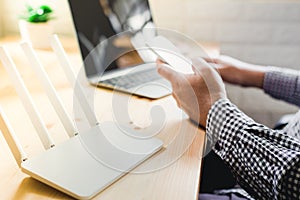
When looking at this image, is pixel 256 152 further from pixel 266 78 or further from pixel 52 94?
pixel 266 78

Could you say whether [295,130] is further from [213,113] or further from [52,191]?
[52,191]

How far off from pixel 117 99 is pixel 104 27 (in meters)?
0.21

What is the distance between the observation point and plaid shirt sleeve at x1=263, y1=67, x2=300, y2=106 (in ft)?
3.72

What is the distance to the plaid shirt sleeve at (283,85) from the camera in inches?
44.6

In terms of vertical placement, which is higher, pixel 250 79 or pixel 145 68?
pixel 145 68

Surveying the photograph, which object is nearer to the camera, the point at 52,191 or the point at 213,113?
the point at 52,191

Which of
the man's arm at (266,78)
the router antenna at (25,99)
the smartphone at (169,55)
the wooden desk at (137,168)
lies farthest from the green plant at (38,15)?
the router antenna at (25,99)

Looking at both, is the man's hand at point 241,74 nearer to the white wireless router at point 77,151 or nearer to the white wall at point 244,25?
the white wall at point 244,25

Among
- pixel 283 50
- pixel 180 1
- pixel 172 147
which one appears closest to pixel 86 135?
pixel 172 147

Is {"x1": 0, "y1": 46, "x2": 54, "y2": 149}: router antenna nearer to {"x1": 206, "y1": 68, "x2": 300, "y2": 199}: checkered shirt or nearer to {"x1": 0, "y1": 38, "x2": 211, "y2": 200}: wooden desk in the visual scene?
{"x1": 0, "y1": 38, "x2": 211, "y2": 200}: wooden desk

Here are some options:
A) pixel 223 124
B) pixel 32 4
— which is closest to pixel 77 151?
pixel 223 124

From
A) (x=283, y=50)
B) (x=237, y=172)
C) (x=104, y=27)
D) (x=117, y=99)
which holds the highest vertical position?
(x=104, y=27)

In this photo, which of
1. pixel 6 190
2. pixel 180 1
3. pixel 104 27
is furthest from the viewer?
pixel 180 1

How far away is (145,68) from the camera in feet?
3.36
